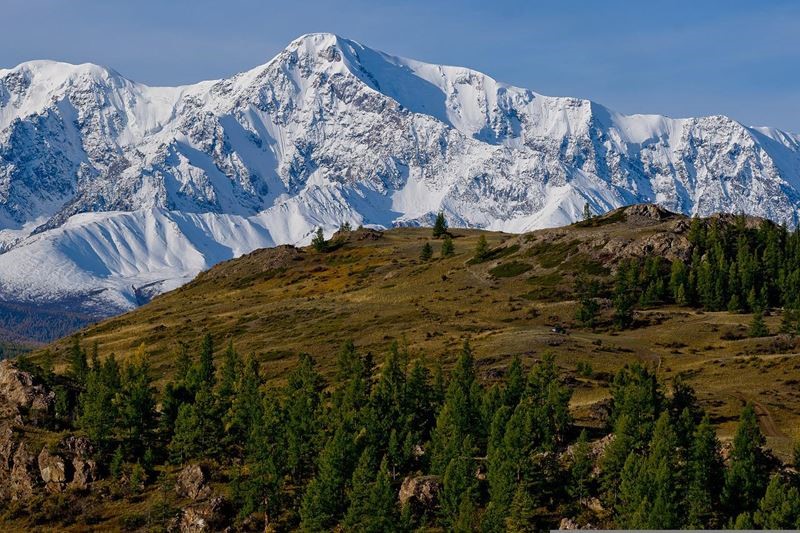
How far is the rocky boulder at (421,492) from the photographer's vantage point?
11331cm

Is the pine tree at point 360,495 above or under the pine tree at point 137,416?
under

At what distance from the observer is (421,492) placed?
375 feet

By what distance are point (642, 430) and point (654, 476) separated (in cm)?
1310

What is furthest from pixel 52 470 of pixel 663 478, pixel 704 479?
pixel 704 479

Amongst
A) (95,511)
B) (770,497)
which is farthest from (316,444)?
(770,497)

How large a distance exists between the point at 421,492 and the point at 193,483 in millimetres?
29660

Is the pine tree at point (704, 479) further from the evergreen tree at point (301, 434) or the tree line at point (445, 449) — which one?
the evergreen tree at point (301, 434)

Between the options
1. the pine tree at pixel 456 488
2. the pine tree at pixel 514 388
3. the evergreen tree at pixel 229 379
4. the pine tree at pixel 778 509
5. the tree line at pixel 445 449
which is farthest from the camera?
the evergreen tree at pixel 229 379

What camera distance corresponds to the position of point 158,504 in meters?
121

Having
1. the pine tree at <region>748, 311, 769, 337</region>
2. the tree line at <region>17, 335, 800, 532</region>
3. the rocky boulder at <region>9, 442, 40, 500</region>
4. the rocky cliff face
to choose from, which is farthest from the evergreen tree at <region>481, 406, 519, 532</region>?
the pine tree at <region>748, 311, 769, 337</region>

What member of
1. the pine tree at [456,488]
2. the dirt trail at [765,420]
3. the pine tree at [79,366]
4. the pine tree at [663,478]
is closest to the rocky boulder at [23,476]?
the pine tree at [79,366]

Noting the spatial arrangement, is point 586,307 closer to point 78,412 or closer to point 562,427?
point 562,427

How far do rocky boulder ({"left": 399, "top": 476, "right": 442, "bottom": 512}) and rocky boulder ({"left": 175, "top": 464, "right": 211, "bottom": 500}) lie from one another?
81.5 ft

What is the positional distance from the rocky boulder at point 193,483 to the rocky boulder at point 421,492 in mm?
24830
